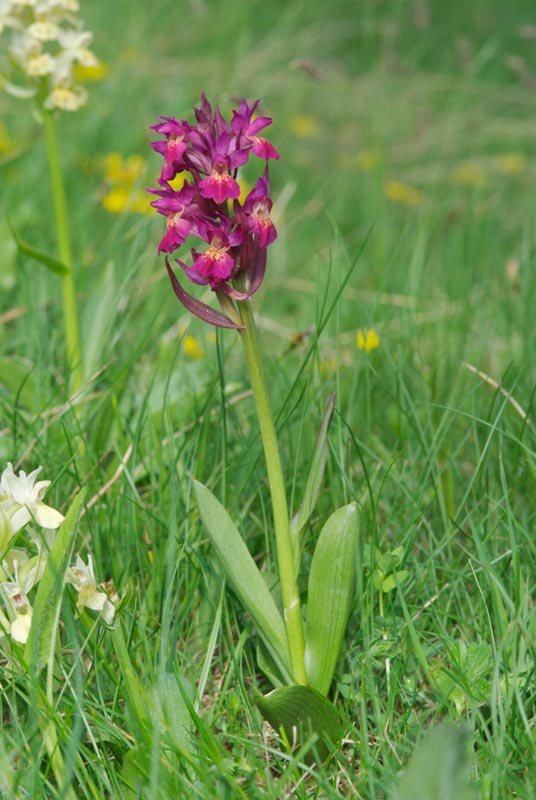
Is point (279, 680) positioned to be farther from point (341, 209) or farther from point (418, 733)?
point (341, 209)

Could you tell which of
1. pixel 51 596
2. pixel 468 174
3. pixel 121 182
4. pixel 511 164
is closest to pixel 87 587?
pixel 51 596

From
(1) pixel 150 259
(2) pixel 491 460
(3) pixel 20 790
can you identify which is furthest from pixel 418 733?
(1) pixel 150 259

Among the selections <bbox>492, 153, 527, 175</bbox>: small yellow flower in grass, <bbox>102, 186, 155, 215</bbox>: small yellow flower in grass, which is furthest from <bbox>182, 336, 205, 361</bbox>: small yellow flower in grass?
<bbox>492, 153, 527, 175</bbox>: small yellow flower in grass

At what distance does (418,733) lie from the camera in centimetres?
110

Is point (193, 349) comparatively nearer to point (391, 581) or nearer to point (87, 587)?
point (391, 581)

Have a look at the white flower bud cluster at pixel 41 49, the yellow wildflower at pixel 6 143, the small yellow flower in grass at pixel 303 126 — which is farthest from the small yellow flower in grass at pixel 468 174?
the white flower bud cluster at pixel 41 49

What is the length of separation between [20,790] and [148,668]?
0.72ft

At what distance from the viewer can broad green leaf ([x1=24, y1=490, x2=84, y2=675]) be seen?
3.60 ft

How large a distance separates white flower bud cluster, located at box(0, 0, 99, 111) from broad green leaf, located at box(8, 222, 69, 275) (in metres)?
0.34

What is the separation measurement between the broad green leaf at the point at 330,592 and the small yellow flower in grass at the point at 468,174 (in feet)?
9.93

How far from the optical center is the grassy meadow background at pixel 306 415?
1.17m

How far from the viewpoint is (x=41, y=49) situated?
6.74 feet

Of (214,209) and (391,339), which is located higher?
(214,209)

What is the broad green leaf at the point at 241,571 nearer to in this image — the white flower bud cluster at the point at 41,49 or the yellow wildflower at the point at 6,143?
the white flower bud cluster at the point at 41,49
